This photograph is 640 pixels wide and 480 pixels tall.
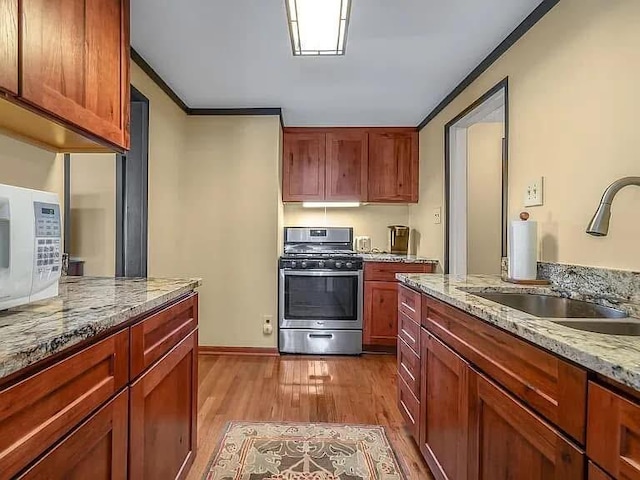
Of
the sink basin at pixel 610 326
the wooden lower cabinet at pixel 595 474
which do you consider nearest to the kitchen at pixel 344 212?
the wooden lower cabinet at pixel 595 474

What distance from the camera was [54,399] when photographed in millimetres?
763

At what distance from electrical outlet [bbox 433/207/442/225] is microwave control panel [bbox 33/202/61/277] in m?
2.75

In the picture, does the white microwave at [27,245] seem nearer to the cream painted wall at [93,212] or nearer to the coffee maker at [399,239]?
the cream painted wall at [93,212]

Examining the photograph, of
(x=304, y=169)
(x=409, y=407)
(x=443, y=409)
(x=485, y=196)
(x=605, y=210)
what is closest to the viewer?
(x=605, y=210)

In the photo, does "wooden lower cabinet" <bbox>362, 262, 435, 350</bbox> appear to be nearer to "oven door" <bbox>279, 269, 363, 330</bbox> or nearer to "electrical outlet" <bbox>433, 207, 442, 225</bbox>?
"oven door" <bbox>279, 269, 363, 330</bbox>


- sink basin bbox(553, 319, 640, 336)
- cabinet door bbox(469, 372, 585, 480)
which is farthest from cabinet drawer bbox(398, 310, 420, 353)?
sink basin bbox(553, 319, 640, 336)

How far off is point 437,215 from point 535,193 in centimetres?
138

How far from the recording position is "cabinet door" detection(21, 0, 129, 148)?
3.60 ft

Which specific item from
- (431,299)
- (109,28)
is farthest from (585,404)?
(109,28)

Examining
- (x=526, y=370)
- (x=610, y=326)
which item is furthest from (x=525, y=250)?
(x=526, y=370)

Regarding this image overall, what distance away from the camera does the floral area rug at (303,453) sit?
5.65 ft

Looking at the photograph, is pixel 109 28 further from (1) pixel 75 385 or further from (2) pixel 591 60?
(2) pixel 591 60

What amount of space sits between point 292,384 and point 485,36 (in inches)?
99.1

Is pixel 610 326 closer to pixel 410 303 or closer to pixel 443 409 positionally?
pixel 443 409
